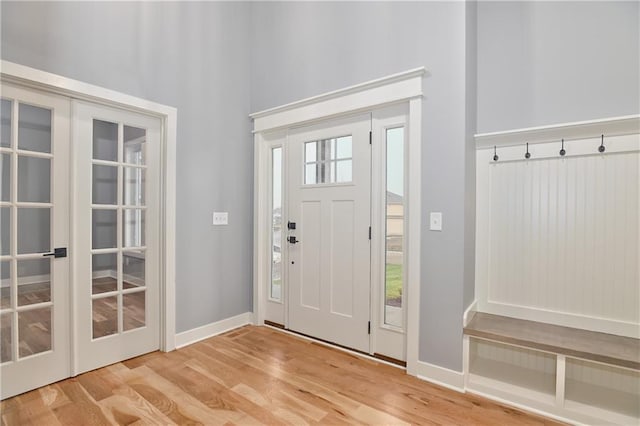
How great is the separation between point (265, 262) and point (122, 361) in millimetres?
1522

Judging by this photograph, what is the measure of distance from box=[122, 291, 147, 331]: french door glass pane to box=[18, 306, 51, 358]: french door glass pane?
19.4 inches

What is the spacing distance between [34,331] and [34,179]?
41.9 inches

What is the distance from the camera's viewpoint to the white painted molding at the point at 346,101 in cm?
247

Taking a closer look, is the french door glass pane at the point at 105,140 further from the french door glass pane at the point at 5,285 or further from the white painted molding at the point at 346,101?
the white painted molding at the point at 346,101

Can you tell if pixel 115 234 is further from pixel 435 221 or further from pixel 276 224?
pixel 435 221

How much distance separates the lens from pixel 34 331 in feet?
7.32

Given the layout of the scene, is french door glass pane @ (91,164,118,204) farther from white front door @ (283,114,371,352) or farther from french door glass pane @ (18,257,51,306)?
white front door @ (283,114,371,352)

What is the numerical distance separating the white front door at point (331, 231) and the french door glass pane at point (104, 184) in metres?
1.53

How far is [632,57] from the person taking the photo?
2062mm

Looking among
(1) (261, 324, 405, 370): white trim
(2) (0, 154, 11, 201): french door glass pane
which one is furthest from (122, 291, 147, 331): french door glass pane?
(1) (261, 324, 405, 370): white trim

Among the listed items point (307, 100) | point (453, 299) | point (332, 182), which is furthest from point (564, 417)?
point (307, 100)

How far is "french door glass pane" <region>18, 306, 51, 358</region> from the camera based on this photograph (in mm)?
2174

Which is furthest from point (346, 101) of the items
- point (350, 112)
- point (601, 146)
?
point (601, 146)

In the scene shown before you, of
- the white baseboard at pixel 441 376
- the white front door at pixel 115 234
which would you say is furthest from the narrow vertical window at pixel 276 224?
the white baseboard at pixel 441 376
